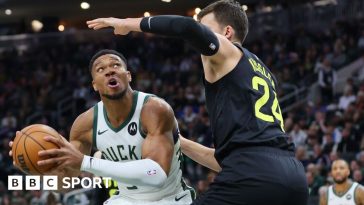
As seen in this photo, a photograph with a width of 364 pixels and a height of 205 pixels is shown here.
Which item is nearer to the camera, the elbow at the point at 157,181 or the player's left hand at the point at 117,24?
the player's left hand at the point at 117,24

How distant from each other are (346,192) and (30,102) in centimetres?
1478

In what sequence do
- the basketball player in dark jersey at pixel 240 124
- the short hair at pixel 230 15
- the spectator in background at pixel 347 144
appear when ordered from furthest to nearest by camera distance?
the spectator in background at pixel 347 144, the short hair at pixel 230 15, the basketball player in dark jersey at pixel 240 124

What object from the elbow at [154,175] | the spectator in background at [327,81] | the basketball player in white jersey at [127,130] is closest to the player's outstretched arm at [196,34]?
the elbow at [154,175]

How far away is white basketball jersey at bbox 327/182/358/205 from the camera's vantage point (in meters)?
10.2

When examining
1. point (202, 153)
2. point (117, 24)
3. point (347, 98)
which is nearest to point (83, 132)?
point (202, 153)

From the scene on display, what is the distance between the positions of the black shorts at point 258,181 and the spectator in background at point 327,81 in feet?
43.2

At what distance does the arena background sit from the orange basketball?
5789mm

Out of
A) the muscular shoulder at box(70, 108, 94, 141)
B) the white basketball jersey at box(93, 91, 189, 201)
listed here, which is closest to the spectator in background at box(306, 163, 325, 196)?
the white basketball jersey at box(93, 91, 189, 201)

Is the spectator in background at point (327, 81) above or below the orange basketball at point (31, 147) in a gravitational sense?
above

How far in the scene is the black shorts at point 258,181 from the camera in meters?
4.09

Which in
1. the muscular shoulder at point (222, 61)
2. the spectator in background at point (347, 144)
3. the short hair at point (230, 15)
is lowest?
the spectator in background at point (347, 144)

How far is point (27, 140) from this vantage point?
4.67m

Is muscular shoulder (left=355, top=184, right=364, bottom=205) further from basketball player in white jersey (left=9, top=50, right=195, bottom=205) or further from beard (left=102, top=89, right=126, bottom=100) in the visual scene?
beard (left=102, top=89, right=126, bottom=100)

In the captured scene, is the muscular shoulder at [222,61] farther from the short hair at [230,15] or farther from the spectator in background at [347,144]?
the spectator in background at [347,144]
